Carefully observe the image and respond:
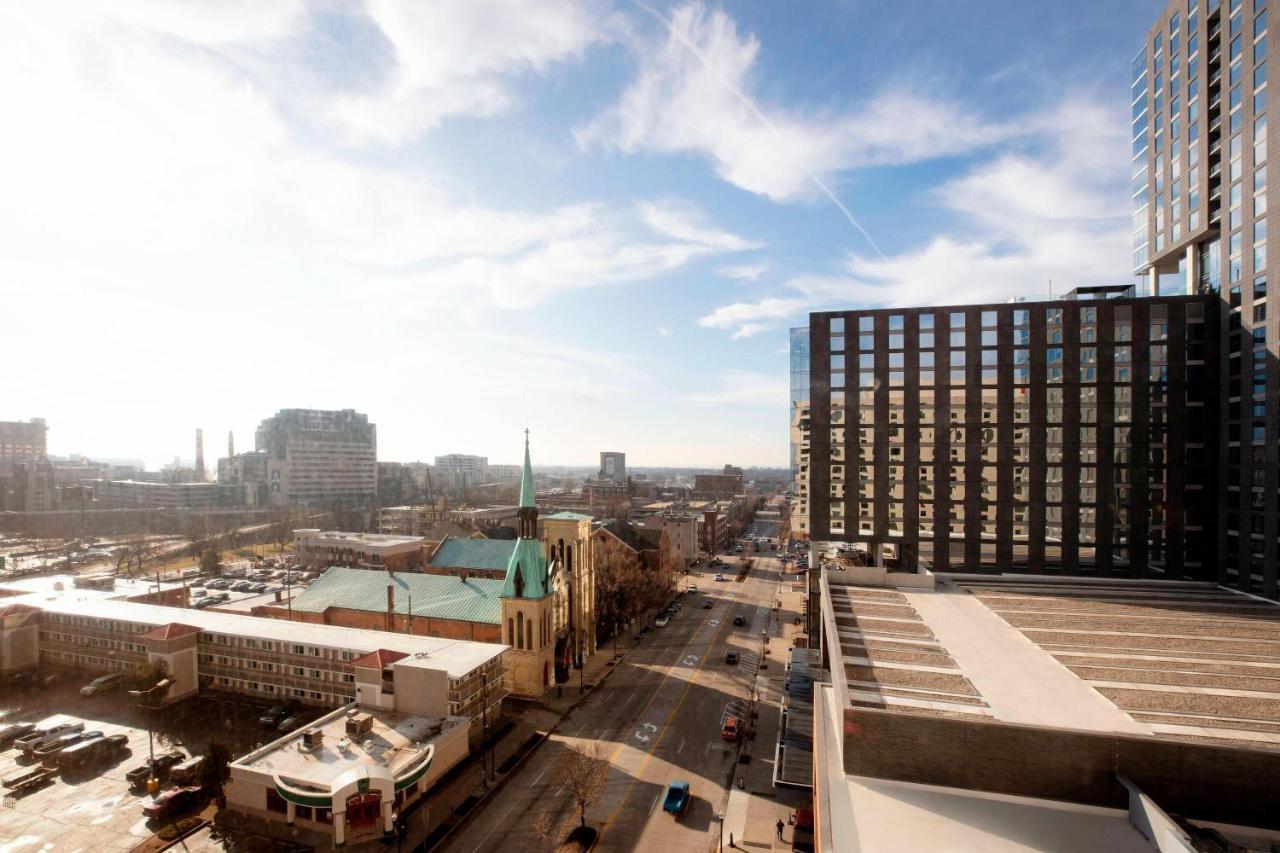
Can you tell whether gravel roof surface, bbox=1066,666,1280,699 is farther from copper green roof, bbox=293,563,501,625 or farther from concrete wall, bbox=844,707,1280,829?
copper green roof, bbox=293,563,501,625

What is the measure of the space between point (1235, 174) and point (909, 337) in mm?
26798

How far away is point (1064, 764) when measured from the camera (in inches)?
883

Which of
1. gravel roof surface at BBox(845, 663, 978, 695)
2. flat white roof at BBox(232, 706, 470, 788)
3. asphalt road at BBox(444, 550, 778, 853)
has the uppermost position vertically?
gravel roof surface at BBox(845, 663, 978, 695)

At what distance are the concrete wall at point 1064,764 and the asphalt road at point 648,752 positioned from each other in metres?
16.0

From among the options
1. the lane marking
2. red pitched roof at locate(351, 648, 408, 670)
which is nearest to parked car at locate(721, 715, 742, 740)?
the lane marking

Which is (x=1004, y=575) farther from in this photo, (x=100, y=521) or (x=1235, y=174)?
(x=100, y=521)

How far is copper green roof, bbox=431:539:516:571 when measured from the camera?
82.4 m

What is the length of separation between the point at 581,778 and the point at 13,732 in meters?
47.3

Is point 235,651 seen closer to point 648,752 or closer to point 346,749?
point 346,749

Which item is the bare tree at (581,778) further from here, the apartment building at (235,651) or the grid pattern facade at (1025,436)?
the grid pattern facade at (1025,436)

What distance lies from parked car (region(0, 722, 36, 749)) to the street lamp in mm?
6463

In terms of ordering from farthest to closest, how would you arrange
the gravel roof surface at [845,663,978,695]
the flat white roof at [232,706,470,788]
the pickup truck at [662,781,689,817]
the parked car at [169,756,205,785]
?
the parked car at [169,756,205,785]
the pickup truck at [662,781,689,817]
the flat white roof at [232,706,470,788]
the gravel roof surface at [845,663,978,695]

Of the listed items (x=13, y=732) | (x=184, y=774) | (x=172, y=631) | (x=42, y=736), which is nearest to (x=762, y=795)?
(x=184, y=774)

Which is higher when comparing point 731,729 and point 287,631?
point 287,631
